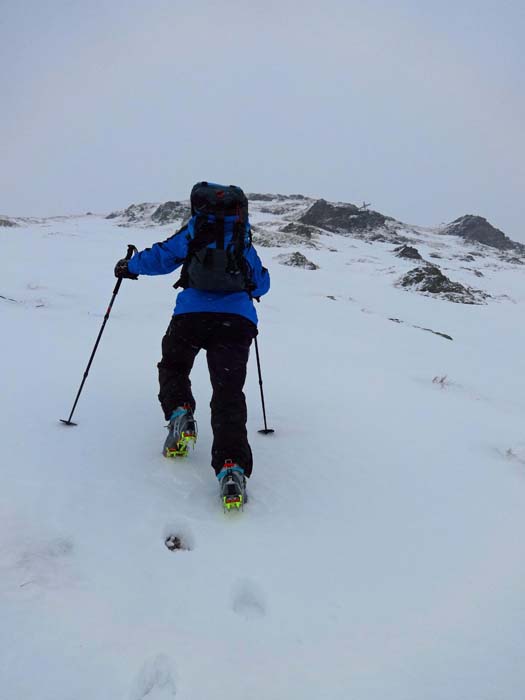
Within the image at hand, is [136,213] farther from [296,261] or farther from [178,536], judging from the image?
[178,536]

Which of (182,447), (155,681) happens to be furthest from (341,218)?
(155,681)

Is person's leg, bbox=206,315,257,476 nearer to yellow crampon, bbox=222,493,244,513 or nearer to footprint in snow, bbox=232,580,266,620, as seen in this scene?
yellow crampon, bbox=222,493,244,513

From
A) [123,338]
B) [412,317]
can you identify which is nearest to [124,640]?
[123,338]

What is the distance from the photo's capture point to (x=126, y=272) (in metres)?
4.00

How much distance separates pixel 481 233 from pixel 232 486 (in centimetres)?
7238

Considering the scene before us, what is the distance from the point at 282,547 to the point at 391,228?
5663 cm

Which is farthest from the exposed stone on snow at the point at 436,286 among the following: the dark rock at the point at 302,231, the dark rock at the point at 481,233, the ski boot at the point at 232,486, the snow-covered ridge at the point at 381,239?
the dark rock at the point at 481,233

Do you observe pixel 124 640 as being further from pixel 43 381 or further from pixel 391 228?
pixel 391 228

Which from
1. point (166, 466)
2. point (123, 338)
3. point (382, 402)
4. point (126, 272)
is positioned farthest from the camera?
point (123, 338)

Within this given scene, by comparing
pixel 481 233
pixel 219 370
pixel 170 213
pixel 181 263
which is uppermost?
pixel 481 233

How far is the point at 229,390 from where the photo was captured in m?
3.51

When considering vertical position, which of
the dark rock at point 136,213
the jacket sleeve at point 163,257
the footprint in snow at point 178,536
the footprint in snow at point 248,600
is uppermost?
the jacket sleeve at point 163,257

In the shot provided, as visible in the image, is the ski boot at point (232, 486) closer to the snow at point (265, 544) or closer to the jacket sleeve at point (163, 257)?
the snow at point (265, 544)

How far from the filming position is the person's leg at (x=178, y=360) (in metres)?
3.75
